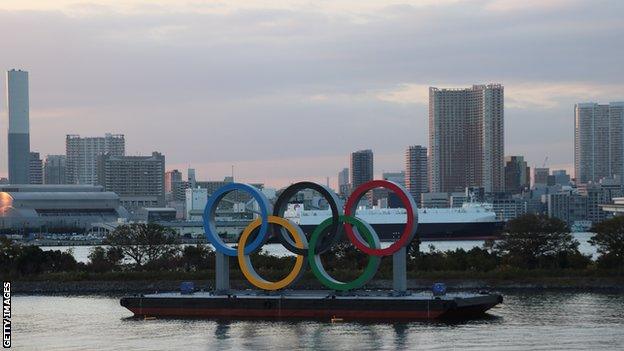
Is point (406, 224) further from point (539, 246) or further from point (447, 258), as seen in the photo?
point (539, 246)

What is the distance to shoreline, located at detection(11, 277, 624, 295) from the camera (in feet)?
226

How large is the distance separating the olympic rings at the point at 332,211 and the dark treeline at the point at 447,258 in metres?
15.5

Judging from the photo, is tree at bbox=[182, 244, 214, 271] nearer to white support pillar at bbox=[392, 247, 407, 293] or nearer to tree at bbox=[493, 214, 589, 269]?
tree at bbox=[493, 214, 589, 269]

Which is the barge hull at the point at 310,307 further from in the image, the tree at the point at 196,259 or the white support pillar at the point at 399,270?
the tree at the point at 196,259

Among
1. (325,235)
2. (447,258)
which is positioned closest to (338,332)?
(325,235)

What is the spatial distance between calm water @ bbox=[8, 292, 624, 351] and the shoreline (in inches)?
363

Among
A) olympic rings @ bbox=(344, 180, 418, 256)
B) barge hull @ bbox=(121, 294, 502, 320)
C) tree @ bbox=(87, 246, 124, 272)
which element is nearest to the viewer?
barge hull @ bbox=(121, 294, 502, 320)

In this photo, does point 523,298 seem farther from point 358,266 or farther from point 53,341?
point 53,341

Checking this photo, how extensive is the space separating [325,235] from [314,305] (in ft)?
10.2

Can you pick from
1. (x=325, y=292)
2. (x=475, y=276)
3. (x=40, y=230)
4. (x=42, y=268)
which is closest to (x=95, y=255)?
(x=42, y=268)

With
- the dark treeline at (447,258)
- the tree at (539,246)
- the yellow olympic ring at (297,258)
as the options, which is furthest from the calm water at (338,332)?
the tree at (539,246)

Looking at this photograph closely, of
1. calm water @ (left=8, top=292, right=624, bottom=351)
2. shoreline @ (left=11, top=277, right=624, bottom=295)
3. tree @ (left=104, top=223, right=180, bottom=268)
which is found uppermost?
tree @ (left=104, top=223, right=180, bottom=268)

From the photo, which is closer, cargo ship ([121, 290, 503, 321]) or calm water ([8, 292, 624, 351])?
calm water ([8, 292, 624, 351])

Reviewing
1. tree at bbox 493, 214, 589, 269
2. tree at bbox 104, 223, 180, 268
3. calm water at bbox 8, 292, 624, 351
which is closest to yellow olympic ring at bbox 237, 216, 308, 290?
calm water at bbox 8, 292, 624, 351
